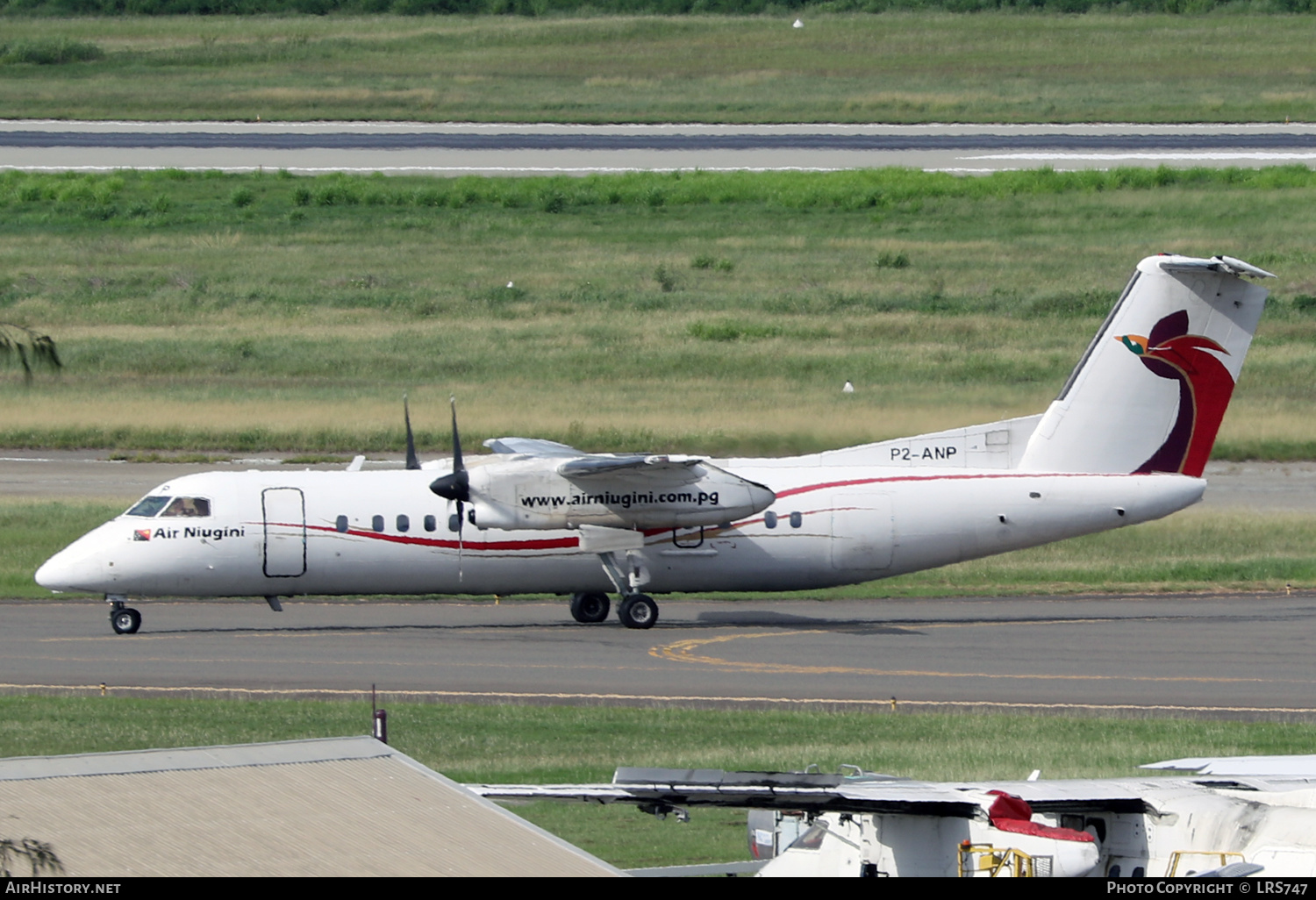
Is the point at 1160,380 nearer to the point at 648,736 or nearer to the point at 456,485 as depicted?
the point at 456,485


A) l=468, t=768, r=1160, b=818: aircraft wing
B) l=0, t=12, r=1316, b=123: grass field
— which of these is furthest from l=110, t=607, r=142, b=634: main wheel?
l=0, t=12, r=1316, b=123: grass field

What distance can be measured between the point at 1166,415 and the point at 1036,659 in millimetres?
5762

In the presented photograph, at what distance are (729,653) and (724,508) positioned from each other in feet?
8.60

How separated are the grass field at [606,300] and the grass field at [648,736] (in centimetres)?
1522

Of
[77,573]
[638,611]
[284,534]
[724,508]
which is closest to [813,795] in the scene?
[724,508]

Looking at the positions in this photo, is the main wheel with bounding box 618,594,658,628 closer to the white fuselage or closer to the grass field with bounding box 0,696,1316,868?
the white fuselage

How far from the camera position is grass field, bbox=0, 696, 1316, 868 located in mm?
20469

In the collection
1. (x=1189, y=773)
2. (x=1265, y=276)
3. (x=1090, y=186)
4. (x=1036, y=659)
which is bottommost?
(x=1036, y=659)

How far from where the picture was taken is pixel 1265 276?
28797 mm

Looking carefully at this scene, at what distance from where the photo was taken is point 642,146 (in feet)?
266

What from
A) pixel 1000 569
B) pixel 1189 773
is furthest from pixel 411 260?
pixel 1189 773

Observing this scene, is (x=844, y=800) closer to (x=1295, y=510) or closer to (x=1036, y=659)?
(x=1036, y=659)

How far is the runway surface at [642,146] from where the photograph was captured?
255 feet
